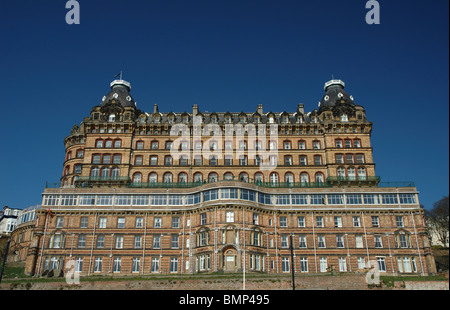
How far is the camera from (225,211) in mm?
70375

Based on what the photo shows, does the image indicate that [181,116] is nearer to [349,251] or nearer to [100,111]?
[100,111]

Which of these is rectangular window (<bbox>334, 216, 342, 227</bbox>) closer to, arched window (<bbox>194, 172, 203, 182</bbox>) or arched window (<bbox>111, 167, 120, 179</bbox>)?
arched window (<bbox>194, 172, 203, 182</bbox>)

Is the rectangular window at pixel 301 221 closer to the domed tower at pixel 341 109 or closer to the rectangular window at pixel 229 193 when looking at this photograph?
the rectangular window at pixel 229 193

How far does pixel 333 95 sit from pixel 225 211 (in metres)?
39.8

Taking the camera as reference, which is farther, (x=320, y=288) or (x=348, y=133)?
(x=348, y=133)

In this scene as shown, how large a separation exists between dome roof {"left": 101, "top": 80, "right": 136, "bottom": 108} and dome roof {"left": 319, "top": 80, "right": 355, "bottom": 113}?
4099 cm

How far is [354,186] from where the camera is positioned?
83312 mm

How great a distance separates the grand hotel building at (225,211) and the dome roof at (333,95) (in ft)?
19.2

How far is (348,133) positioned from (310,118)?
8.62 metres

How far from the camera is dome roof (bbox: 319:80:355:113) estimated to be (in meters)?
92.9

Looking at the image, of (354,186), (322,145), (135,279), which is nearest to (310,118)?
(322,145)

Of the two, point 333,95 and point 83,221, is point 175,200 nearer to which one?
point 83,221

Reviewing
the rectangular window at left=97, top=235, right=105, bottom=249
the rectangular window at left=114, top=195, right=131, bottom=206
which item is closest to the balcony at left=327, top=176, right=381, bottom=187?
the rectangular window at left=114, top=195, right=131, bottom=206

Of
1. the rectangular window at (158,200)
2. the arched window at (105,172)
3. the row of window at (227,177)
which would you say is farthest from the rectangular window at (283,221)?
the arched window at (105,172)
